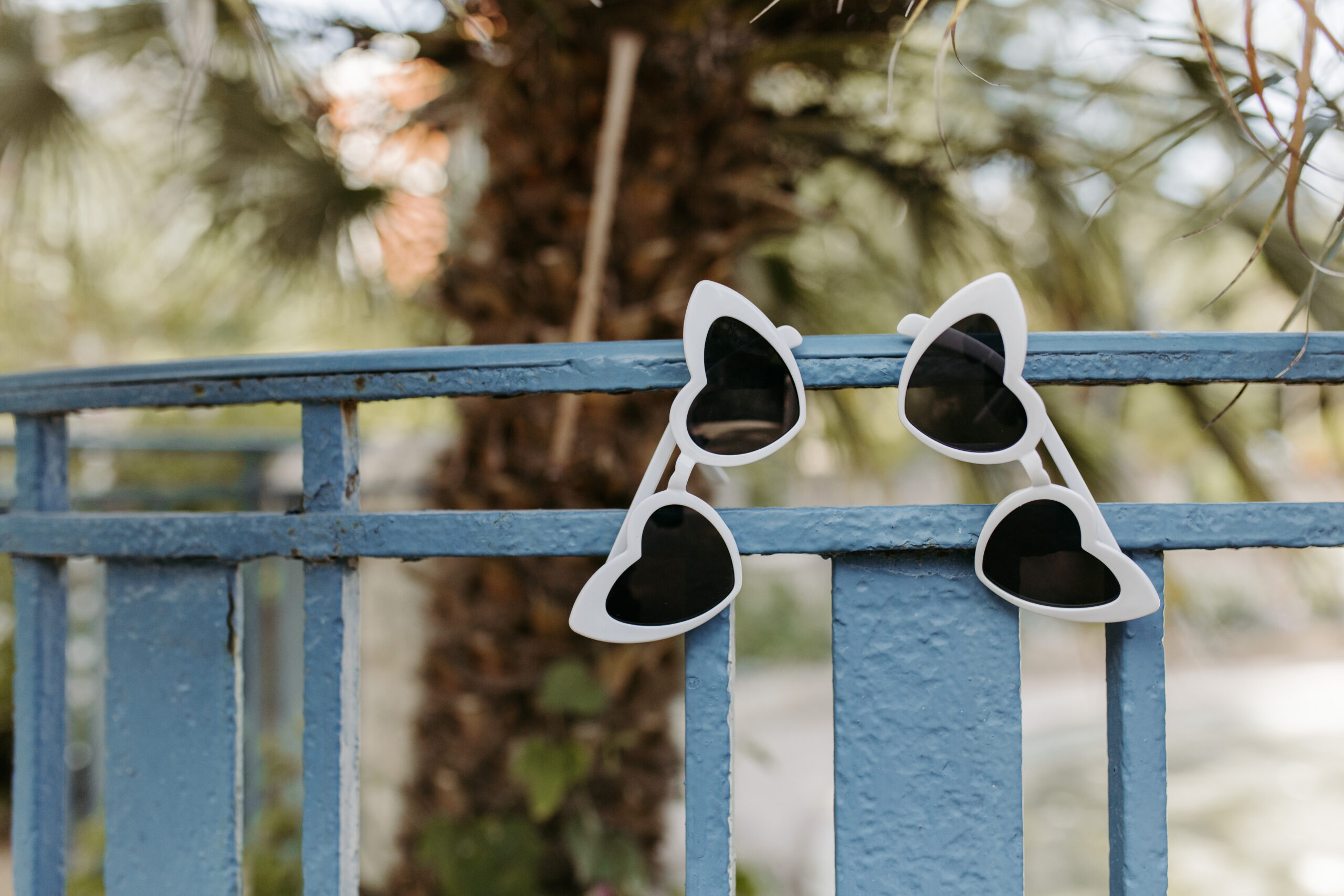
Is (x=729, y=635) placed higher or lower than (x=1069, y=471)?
lower

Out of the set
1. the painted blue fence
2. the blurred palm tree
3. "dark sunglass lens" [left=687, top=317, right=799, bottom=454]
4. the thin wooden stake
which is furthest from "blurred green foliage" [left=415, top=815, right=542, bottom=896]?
"dark sunglass lens" [left=687, top=317, right=799, bottom=454]

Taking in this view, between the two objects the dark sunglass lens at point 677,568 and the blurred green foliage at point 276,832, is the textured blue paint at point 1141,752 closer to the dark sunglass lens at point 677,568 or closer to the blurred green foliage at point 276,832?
the dark sunglass lens at point 677,568

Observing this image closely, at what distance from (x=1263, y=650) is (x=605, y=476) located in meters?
9.75

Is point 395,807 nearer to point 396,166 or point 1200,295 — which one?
point 396,166

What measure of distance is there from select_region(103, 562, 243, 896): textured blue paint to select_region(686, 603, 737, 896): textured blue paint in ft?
1.53

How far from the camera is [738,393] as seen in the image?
61 centimetres

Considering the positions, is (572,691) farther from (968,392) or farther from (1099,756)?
(1099,756)

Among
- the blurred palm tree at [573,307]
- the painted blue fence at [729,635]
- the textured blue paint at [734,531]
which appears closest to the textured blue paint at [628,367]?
the painted blue fence at [729,635]

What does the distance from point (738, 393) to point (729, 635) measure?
0.73ft

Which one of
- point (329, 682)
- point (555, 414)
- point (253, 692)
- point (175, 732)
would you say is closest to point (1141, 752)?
point (329, 682)

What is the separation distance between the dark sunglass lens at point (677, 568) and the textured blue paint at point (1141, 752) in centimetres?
36

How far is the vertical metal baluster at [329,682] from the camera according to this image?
672mm

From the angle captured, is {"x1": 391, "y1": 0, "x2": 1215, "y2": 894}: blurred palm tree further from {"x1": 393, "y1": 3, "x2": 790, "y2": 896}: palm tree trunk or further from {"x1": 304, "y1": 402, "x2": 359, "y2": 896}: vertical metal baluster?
{"x1": 304, "y1": 402, "x2": 359, "y2": 896}: vertical metal baluster

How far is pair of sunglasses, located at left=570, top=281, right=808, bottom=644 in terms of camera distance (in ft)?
1.96
